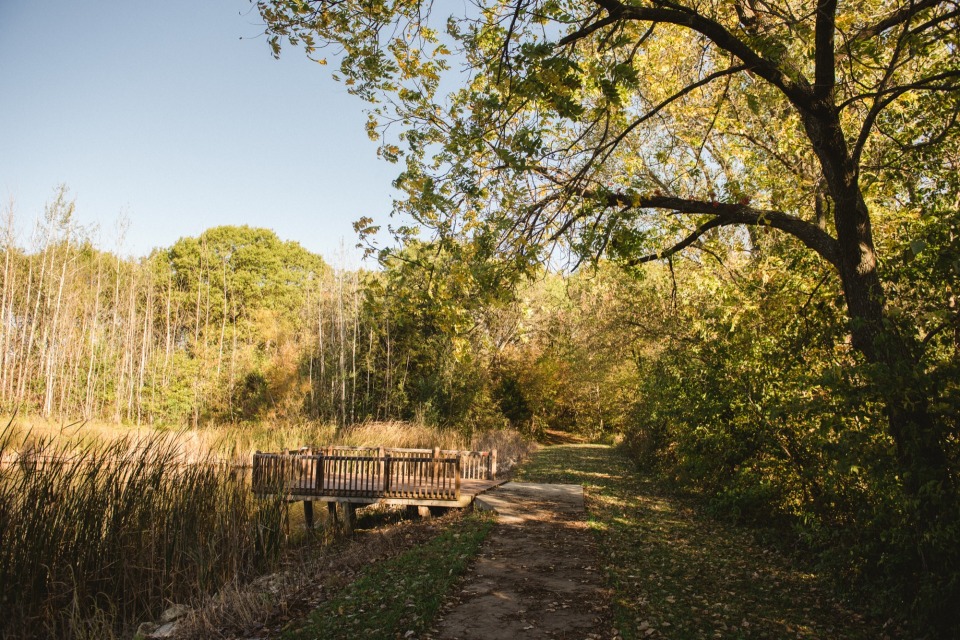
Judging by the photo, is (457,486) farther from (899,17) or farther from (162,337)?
(162,337)

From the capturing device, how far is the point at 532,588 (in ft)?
20.5

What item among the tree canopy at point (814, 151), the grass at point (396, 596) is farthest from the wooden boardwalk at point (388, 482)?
the tree canopy at point (814, 151)

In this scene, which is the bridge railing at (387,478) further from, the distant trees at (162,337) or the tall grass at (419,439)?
the distant trees at (162,337)

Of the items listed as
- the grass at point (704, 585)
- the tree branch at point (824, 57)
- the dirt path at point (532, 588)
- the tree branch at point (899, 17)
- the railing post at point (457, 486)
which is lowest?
the dirt path at point (532, 588)

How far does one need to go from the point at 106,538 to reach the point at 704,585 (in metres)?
6.82

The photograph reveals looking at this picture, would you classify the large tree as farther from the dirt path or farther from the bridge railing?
the bridge railing

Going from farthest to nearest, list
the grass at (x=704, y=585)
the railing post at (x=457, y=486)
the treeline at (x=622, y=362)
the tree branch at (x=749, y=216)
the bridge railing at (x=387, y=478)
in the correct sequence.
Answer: the bridge railing at (x=387, y=478)
the railing post at (x=457, y=486)
the tree branch at (x=749, y=216)
the grass at (x=704, y=585)
the treeline at (x=622, y=362)

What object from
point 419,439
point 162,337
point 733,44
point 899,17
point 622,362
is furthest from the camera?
point 162,337

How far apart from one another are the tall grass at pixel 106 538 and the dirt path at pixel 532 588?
10.8 feet

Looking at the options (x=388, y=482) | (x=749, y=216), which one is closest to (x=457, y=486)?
(x=388, y=482)

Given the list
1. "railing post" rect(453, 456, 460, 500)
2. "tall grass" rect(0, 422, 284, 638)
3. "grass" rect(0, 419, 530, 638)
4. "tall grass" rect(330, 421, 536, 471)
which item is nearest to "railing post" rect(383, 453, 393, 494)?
"railing post" rect(453, 456, 460, 500)

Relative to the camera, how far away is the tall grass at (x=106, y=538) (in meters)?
5.65

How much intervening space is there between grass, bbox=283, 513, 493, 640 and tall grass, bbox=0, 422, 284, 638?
1.91 meters

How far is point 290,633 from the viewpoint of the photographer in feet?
17.3
